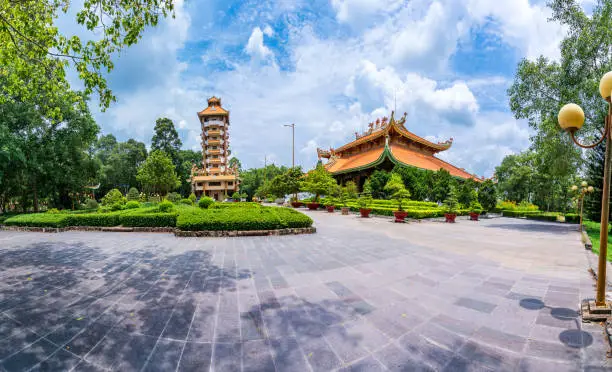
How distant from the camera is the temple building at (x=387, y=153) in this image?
87.6 feet

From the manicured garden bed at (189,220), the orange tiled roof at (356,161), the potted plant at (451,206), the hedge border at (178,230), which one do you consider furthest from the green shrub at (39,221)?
the orange tiled roof at (356,161)

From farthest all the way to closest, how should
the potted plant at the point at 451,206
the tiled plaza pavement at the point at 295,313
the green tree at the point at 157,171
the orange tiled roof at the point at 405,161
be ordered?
the orange tiled roof at the point at 405,161
the green tree at the point at 157,171
the potted plant at the point at 451,206
the tiled plaza pavement at the point at 295,313

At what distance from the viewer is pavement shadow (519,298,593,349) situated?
2.64 metres

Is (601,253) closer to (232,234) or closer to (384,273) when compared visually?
(384,273)

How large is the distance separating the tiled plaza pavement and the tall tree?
39545 mm

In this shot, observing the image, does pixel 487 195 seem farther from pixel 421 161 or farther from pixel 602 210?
pixel 602 210

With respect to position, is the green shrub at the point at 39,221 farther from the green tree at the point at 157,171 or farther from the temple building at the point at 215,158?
the temple building at the point at 215,158

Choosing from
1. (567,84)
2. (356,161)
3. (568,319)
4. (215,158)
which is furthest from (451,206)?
(215,158)

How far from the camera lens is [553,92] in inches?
577

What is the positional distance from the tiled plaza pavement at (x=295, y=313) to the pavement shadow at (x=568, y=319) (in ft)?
0.05

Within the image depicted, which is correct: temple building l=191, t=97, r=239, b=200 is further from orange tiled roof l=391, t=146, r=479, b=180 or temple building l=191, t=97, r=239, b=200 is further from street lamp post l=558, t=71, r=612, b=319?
street lamp post l=558, t=71, r=612, b=319

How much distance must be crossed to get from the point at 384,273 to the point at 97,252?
278 inches

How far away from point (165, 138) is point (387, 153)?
35.4m

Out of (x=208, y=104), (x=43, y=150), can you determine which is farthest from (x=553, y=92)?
(x=208, y=104)
